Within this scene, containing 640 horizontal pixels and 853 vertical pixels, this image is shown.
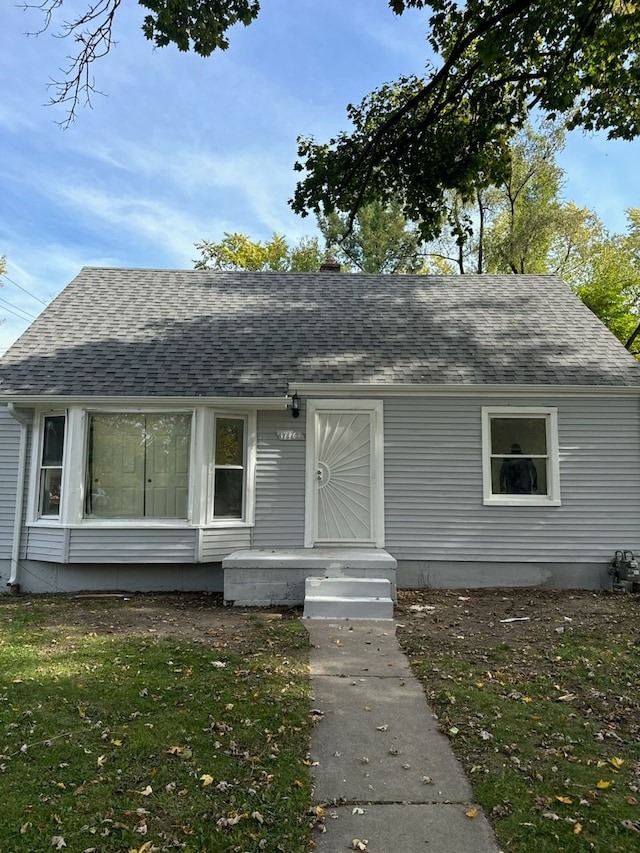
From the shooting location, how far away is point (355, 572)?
304 inches

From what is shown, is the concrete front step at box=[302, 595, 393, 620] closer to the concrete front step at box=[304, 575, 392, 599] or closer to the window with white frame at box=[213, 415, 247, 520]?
the concrete front step at box=[304, 575, 392, 599]

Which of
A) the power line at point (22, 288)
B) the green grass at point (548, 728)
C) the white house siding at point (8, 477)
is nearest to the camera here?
the green grass at point (548, 728)

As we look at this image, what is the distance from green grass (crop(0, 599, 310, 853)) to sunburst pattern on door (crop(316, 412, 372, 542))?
324cm

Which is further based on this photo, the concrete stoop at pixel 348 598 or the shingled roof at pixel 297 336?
the shingled roof at pixel 297 336

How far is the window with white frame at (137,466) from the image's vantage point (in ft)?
28.6

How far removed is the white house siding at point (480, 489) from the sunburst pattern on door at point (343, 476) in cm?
35

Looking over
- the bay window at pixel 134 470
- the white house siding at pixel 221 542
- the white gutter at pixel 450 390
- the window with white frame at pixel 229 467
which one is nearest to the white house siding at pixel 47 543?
the bay window at pixel 134 470

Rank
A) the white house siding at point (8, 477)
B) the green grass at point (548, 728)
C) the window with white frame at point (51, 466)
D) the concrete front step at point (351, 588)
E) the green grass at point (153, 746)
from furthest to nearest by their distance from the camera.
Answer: the white house siding at point (8, 477) → the window with white frame at point (51, 466) → the concrete front step at point (351, 588) → the green grass at point (548, 728) → the green grass at point (153, 746)

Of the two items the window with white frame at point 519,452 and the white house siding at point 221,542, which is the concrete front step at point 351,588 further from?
the window with white frame at point 519,452

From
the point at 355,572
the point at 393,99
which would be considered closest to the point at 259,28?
the point at 393,99

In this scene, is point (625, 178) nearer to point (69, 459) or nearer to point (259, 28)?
point (259, 28)

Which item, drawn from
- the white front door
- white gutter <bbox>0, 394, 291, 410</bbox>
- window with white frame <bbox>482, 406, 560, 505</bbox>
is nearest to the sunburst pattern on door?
the white front door

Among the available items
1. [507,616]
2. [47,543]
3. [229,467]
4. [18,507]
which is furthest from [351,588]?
[18,507]

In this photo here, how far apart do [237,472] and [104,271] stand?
5908mm
